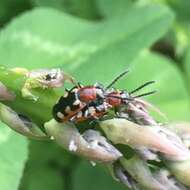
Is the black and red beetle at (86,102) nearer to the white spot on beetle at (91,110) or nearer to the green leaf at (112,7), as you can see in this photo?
the white spot on beetle at (91,110)

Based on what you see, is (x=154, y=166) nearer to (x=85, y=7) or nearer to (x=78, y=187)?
(x=78, y=187)

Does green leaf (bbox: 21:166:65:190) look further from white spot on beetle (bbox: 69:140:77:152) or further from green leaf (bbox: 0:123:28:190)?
white spot on beetle (bbox: 69:140:77:152)

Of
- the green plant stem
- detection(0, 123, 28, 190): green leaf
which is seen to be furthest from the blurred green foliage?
the green plant stem

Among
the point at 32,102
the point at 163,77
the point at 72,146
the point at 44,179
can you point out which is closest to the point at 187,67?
the point at 163,77

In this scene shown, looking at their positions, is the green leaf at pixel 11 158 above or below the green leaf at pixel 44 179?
below

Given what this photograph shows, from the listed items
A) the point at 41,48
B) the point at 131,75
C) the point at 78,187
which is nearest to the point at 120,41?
the point at 41,48

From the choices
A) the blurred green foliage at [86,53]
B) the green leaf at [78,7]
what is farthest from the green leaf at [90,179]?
the green leaf at [78,7]
